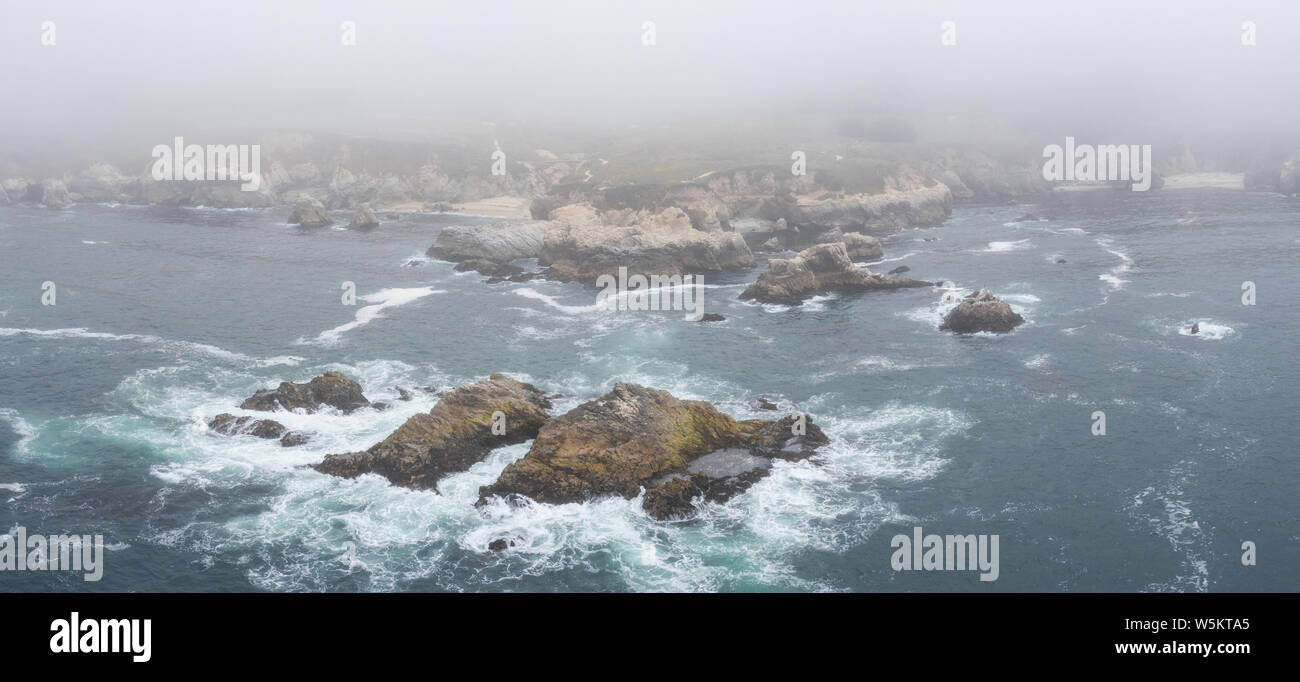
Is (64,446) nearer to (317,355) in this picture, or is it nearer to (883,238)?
(317,355)

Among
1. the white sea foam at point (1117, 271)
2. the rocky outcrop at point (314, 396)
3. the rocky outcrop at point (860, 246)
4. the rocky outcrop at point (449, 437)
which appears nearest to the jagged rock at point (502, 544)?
the rocky outcrop at point (449, 437)

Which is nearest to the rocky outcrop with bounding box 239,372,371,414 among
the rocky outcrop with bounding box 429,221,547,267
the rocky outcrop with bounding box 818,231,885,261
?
the rocky outcrop with bounding box 429,221,547,267

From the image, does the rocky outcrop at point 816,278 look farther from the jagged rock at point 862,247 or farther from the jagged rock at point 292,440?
the jagged rock at point 292,440

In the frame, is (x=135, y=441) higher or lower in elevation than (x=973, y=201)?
lower

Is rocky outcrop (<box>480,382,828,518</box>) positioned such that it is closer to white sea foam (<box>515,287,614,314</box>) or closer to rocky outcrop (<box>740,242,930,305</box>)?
white sea foam (<box>515,287,614,314</box>)

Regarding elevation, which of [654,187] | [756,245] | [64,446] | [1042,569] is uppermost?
[654,187]
